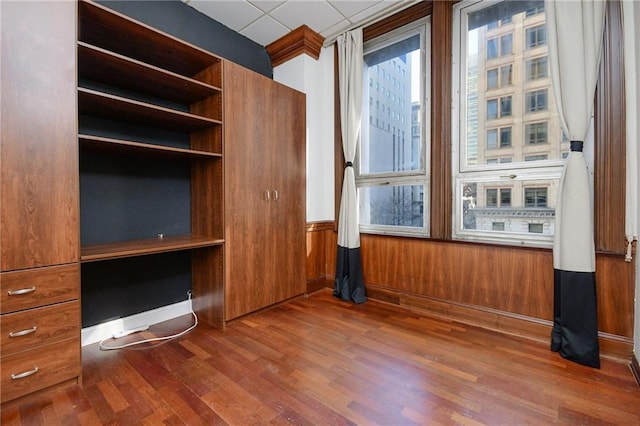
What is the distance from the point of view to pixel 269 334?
217 cm

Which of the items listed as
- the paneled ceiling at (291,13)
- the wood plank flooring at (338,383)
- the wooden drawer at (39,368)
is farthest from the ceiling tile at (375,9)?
the wooden drawer at (39,368)

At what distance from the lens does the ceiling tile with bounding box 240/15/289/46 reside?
280 centimetres

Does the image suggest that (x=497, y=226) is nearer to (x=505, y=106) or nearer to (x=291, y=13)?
(x=505, y=106)

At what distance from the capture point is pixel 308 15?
272 cm

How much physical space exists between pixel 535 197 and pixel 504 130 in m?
0.56

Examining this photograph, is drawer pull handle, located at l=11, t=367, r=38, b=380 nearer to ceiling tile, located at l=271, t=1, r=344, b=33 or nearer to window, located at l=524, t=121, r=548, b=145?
ceiling tile, located at l=271, t=1, r=344, b=33

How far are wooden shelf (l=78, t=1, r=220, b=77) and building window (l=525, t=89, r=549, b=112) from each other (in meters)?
2.34

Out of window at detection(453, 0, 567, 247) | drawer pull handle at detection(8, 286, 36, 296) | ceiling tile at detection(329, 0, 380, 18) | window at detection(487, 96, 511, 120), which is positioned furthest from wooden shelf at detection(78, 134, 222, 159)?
window at detection(487, 96, 511, 120)

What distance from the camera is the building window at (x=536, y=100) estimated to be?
2.08 meters

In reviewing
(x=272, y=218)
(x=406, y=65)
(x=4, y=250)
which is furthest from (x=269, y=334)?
(x=406, y=65)

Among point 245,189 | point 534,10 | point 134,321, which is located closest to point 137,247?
point 134,321

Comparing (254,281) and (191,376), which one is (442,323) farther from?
(191,376)

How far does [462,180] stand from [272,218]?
1674 mm

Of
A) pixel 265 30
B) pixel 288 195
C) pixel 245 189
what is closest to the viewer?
pixel 245 189
